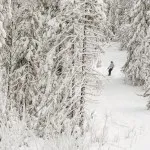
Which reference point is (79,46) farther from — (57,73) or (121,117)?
(121,117)

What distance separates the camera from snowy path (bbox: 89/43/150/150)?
42.3ft

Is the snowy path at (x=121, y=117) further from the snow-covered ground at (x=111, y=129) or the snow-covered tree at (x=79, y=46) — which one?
the snow-covered tree at (x=79, y=46)

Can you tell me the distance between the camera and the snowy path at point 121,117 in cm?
1289

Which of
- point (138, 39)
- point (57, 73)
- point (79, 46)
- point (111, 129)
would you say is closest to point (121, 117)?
point (111, 129)

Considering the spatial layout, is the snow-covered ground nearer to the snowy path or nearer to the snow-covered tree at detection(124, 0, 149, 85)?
the snowy path

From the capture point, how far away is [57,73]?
671 inches

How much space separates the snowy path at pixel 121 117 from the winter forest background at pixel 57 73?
77mm

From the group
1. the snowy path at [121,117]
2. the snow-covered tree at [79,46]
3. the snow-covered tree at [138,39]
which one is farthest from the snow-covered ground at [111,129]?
the snow-covered tree at [138,39]

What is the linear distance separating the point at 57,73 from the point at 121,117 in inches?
163

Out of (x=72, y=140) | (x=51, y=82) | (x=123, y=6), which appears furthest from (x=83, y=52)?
(x=123, y=6)

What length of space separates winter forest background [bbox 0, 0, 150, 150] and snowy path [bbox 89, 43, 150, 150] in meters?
0.08

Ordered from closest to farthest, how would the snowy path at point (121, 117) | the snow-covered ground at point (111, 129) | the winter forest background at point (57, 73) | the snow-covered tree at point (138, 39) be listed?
the snow-covered ground at point (111, 129), the winter forest background at point (57, 73), the snowy path at point (121, 117), the snow-covered tree at point (138, 39)

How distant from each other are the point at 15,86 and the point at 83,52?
308 inches

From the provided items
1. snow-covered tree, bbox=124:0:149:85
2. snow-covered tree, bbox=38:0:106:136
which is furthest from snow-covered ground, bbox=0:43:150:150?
snow-covered tree, bbox=124:0:149:85
